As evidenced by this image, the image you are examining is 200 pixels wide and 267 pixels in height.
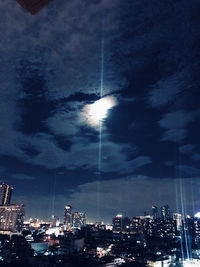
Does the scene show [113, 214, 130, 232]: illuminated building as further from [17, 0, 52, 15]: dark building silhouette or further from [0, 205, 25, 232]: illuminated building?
[17, 0, 52, 15]: dark building silhouette

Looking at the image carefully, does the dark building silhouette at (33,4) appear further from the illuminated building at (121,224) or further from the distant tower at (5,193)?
the distant tower at (5,193)

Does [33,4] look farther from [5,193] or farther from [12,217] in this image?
[5,193]

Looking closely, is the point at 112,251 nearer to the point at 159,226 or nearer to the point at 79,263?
the point at 79,263

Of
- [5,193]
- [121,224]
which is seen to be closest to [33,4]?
[121,224]

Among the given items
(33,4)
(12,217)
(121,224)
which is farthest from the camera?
(121,224)

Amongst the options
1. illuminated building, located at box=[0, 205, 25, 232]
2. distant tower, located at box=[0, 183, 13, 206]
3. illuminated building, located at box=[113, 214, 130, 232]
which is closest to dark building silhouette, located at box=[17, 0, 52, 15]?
illuminated building, located at box=[0, 205, 25, 232]

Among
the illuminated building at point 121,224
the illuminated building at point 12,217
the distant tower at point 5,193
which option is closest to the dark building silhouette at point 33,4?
the illuminated building at point 12,217
